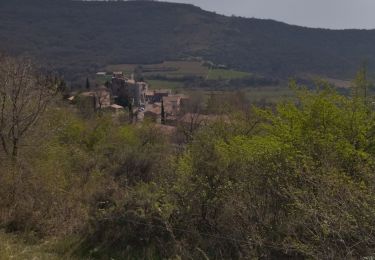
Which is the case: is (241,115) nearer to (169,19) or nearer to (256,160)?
(256,160)

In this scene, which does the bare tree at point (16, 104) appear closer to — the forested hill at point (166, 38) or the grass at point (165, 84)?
the grass at point (165, 84)

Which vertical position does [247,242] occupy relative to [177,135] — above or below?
above

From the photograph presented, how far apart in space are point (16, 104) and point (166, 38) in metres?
119

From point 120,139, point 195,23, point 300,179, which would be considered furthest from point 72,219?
point 195,23

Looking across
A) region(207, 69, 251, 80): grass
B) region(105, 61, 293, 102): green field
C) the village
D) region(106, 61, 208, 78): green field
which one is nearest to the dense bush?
the village

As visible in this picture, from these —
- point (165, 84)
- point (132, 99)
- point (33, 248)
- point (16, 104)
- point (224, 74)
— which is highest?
point (16, 104)

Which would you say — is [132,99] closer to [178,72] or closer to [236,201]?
[178,72]

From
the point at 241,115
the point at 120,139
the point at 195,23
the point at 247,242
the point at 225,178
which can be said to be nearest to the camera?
the point at 247,242

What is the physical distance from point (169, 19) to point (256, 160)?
135 metres

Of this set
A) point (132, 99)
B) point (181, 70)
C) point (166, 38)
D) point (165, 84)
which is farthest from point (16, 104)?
point (166, 38)

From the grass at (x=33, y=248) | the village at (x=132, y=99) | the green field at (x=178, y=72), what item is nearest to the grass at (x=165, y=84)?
the green field at (x=178, y=72)

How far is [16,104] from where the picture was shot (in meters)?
11.5

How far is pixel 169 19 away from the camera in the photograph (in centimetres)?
13825

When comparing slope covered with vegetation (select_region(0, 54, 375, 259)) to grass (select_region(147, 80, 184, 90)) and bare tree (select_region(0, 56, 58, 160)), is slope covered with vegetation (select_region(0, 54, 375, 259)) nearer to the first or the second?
bare tree (select_region(0, 56, 58, 160))
